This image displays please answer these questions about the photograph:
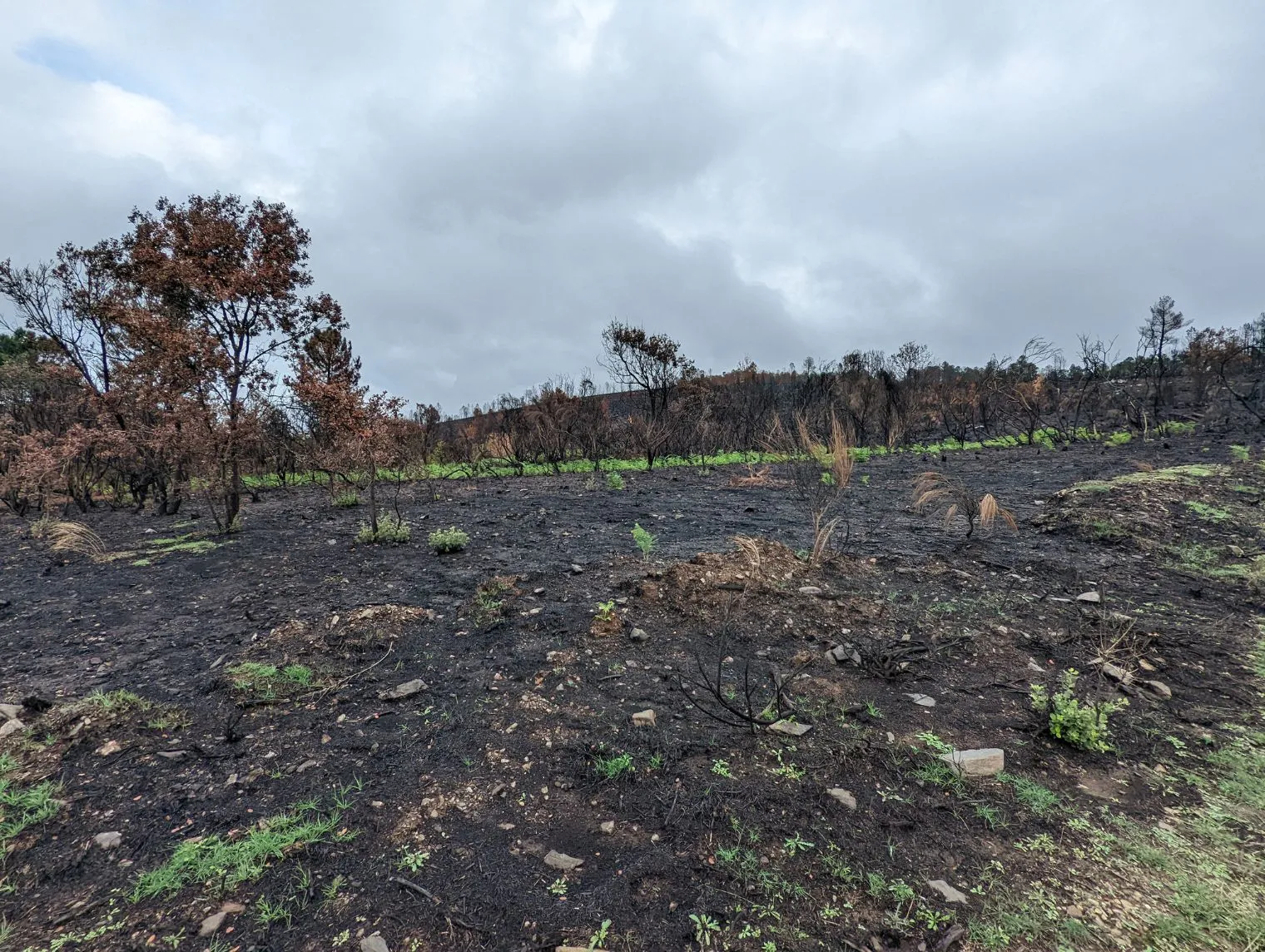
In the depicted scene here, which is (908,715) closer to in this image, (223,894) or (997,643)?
(997,643)

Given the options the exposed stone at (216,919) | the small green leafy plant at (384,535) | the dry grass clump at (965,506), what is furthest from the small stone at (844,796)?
the small green leafy plant at (384,535)

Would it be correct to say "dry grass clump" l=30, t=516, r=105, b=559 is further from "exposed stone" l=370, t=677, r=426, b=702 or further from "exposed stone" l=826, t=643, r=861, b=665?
"exposed stone" l=826, t=643, r=861, b=665

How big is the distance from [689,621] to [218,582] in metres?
4.08

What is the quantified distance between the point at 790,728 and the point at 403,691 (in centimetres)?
190

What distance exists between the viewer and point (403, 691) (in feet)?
8.86

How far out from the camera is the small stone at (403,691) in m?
2.66

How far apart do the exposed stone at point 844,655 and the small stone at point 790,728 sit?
712 mm

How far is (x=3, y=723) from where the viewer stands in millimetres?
2389

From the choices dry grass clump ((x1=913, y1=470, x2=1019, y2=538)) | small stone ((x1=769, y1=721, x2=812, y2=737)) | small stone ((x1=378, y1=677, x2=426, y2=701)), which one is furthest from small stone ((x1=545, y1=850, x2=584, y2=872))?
dry grass clump ((x1=913, y1=470, x2=1019, y2=538))

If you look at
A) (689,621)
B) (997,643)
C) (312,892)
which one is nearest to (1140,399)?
(997,643)

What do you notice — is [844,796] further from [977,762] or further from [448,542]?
[448,542]

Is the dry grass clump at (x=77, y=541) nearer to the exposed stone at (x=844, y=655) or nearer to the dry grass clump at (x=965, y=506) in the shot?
the exposed stone at (x=844, y=655)

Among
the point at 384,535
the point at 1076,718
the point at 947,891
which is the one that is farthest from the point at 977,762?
the point at 384,535

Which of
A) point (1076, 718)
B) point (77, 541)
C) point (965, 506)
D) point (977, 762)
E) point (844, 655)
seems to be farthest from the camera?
point (77, 541)
